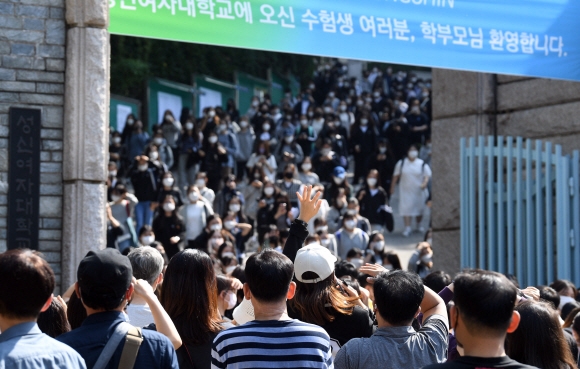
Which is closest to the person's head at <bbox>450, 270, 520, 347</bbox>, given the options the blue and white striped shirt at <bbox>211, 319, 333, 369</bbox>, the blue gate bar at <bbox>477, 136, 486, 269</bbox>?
the blue and white striped shirt at <bbox>211, 319, 333, 369</bbox>

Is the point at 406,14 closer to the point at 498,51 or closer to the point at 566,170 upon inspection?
the point at 498,51

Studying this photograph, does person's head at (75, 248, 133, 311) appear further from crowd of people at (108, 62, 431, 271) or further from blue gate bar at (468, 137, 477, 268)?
crowd of people at (108, 62, 431, 271)

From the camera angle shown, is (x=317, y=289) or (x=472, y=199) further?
(x=472, y=199)

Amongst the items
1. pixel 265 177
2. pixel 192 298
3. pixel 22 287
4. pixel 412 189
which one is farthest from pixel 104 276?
pixel 412 189

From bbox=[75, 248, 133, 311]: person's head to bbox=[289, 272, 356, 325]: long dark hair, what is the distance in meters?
1.40

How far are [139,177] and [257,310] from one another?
13993 millimetres

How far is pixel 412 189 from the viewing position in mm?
19844

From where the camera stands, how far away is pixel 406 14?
9711 mm

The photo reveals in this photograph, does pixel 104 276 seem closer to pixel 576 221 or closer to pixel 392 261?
pixel 576 221

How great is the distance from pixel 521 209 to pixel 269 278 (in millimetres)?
7505

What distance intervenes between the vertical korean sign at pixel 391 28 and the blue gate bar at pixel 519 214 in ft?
3.15

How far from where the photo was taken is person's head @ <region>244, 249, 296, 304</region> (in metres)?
3.76

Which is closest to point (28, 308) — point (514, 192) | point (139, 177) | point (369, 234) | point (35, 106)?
point (35, 106)

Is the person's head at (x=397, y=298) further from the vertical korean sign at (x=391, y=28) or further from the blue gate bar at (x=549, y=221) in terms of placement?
the blue gate bar at (x=549, y=221)
